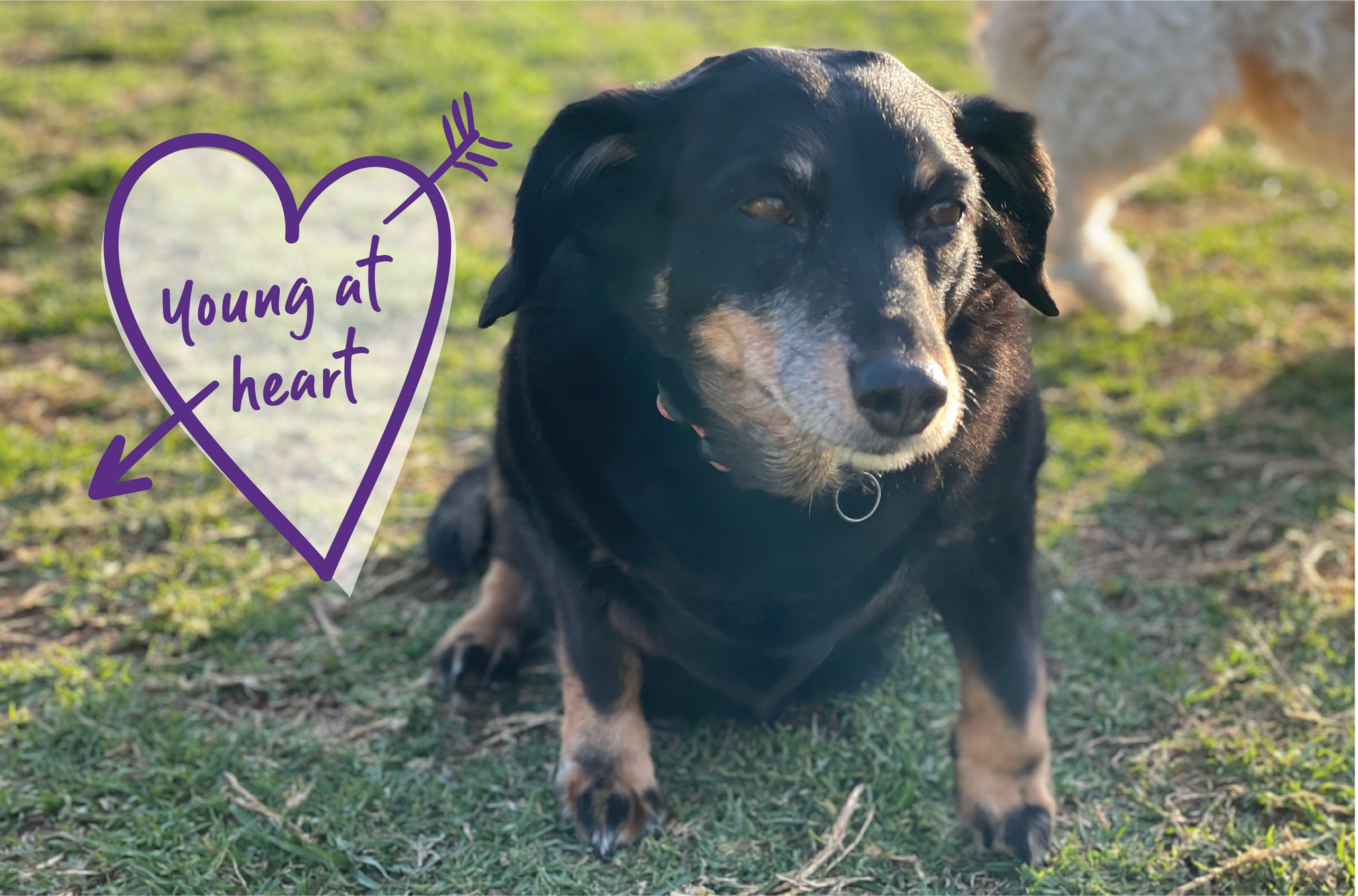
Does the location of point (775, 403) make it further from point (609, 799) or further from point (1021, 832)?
point (1021, 832)

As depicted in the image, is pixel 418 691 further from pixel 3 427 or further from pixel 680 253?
pixel 3 427

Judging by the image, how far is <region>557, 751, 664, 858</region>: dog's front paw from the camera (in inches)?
95.0

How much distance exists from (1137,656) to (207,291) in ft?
12.2

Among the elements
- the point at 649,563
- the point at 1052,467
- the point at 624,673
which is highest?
the point at 649,563

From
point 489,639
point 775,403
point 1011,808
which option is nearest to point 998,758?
point 1011,808

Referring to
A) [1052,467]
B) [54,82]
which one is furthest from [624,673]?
[54,82]

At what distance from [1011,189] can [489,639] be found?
1.69m

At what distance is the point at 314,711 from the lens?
2.87 metres

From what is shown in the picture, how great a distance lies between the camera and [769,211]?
1979mm

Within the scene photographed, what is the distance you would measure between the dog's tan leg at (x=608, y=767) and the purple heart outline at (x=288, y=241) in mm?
904

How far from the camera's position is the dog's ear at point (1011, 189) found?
224 cm

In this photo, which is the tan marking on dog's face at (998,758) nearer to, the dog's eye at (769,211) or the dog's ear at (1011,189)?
the dog's ear at (1011,189)

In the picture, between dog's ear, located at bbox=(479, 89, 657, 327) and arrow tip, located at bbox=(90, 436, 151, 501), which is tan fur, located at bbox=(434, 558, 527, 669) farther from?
arrow tip, located at bbox=(90, 436, 151, 501)

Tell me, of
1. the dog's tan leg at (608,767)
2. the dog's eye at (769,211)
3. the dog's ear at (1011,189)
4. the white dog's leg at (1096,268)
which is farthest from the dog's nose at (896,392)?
the white dog's leg at (1096,268)
